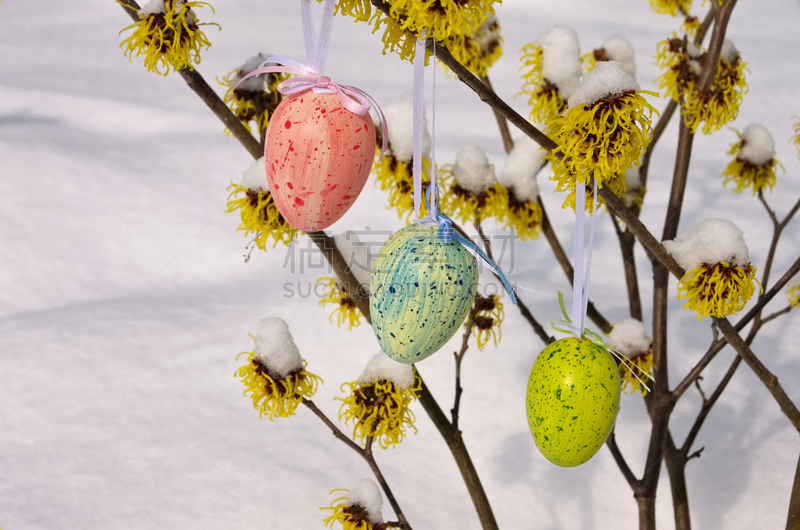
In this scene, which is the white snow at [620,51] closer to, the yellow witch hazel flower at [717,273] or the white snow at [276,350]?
the yellow witch hazel flower at [717,273]

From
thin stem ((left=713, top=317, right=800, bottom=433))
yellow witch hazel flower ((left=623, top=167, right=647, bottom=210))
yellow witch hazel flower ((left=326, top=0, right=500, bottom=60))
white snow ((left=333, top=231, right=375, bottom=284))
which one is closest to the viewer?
yellow witch hazel flower ((left=326, top=0, right=500, bottom=60))

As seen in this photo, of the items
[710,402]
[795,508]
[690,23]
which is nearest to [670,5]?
[690,23]

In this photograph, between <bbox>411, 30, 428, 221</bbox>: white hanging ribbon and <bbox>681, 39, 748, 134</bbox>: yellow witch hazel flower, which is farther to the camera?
<bbox>681, 39, 748, 134</bbox>: yellow witch hazel flower

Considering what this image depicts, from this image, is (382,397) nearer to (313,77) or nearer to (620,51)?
(313,77)

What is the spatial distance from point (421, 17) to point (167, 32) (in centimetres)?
24

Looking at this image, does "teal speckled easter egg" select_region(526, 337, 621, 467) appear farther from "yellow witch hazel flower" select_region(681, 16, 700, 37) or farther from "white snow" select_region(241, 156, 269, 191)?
"yellow witch hazel flower" select_region(681, 16, 700, 37)

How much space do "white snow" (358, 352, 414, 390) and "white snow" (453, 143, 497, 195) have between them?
0.52 ft

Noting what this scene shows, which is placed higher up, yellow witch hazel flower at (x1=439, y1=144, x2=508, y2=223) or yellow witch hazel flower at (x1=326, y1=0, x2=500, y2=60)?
yellow witch hazel flower at (x1=439, y1=144, x2=508, y2=223)

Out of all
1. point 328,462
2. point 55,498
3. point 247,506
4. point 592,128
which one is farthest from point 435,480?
point 592,128

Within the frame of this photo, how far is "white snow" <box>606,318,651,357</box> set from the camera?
0.67 meters

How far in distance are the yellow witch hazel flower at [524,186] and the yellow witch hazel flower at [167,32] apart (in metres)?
0.29

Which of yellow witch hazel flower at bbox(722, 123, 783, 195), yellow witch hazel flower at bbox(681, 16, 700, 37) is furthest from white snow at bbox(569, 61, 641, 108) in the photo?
yellow witch hazel flower at bbox(681, 16, 700, 37)

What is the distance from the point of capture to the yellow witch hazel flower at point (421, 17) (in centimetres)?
36

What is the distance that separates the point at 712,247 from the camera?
1.65 feet
